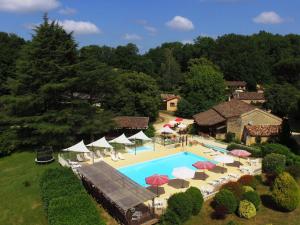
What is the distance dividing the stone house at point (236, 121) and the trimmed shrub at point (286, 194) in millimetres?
17806

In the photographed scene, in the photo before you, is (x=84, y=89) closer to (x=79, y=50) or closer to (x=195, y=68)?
(x=79, y=50)

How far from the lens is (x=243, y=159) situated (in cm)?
3209

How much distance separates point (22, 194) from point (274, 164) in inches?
845

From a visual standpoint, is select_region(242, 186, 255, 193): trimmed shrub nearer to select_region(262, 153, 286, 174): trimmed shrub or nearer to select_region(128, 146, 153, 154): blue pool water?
select_region(262, 153, 286, 174): trimmed shrub

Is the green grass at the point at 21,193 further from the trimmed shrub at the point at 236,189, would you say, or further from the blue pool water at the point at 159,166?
the trimmed shrub at the point at 236,189

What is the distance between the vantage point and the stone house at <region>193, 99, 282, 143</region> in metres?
41.2

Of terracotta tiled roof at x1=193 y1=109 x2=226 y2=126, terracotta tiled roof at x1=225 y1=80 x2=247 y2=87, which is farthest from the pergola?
terracotta tiled roof at x1=225 y1=80 x2=247 y2=87

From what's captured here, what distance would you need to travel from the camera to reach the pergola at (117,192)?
18.5 meters

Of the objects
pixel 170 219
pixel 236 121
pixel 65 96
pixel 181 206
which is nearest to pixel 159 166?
pixel 181 206

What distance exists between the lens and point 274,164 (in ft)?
90.1

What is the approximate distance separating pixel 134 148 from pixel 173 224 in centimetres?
1839

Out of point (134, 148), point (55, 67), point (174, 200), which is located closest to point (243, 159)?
point (134, 148)

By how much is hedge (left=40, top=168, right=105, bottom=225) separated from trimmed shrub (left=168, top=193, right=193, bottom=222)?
4.70 meters

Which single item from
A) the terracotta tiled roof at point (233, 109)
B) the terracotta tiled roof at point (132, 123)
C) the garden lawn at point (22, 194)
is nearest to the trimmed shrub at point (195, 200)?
the garden lawn at point (22, 194)
